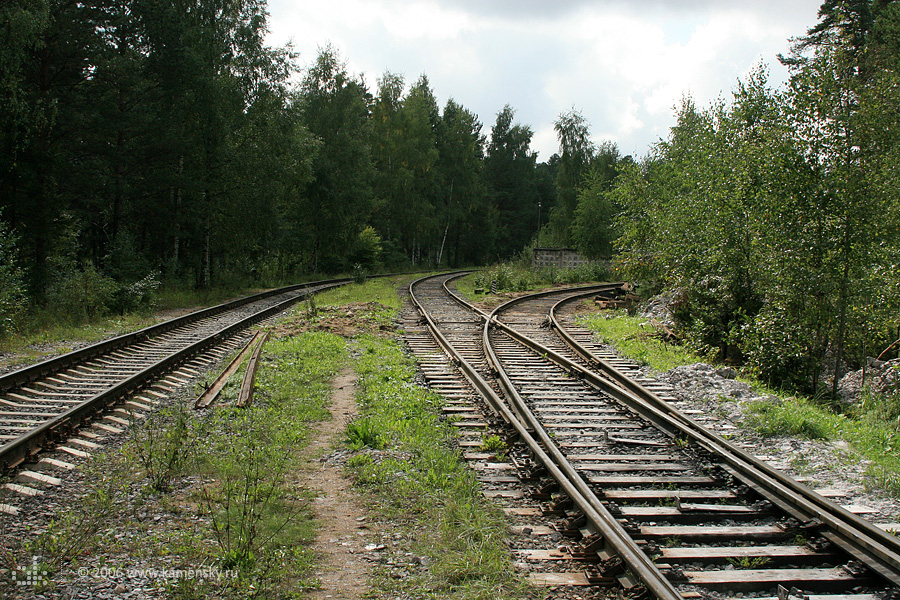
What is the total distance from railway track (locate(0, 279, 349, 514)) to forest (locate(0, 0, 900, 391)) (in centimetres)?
321

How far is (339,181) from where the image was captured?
36750 mm

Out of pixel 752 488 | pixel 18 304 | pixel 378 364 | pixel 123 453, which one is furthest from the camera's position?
pixel 18 304

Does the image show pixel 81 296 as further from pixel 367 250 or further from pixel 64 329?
pixel 367 250

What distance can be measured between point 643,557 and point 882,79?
29.1ft

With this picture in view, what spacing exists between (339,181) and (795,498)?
34771 mm

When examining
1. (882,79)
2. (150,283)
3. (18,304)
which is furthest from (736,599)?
(150,283)

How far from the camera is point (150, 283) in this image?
1747 centimetres

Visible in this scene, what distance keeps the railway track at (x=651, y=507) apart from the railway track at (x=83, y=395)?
374cm

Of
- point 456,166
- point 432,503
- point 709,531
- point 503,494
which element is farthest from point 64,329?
point 456,166

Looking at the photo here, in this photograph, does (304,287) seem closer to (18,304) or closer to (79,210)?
(79,210)

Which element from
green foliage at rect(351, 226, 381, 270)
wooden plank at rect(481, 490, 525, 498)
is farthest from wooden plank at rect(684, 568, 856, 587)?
green foliage at rect(351, 226, 381, 270)

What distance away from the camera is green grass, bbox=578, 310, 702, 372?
10.3 meters

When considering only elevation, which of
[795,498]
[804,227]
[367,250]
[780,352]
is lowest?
[795,498]

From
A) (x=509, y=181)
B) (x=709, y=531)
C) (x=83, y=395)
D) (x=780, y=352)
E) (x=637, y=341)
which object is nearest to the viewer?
(x=709, y=531)
